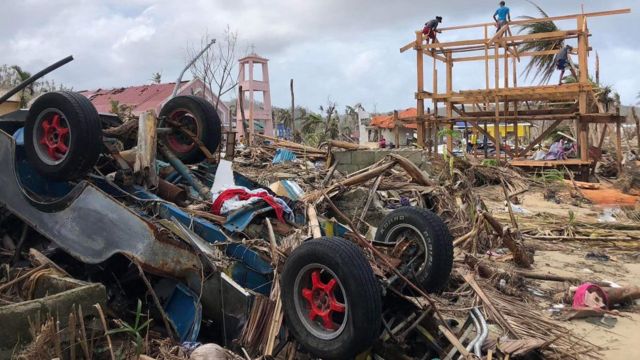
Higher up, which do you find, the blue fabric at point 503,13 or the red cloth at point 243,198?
the blue fabric at point 503,13

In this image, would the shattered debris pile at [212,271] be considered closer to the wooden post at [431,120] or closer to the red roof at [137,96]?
the wooden post at [431,120]

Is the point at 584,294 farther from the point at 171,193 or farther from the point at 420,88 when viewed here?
the point at 420,88

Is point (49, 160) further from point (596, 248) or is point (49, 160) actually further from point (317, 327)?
point (596, 248)

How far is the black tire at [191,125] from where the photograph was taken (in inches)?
240

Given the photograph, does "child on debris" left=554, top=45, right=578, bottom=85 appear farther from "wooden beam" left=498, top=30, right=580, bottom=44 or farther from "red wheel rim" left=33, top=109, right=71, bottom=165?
"red wheel rim" left=33, top=109, right=71, bottom=165

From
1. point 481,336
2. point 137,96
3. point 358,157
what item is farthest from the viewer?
point 137,96

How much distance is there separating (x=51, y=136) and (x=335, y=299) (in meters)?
3.17

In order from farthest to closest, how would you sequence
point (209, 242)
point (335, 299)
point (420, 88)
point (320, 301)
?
1. point (420, 88)
2. point (209, 242)
3. point (320, 301)
4. point (335, 299)

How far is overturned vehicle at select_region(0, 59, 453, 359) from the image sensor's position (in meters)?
3.78

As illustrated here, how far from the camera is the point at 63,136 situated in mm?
4949

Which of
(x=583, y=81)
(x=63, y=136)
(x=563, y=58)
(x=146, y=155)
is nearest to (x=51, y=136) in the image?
(x=63, y=136)

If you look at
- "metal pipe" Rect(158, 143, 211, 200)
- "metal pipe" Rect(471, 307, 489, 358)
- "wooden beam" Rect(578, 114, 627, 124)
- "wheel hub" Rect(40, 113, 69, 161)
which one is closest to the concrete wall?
"metal pipe" Rect(158, 143, 211, 200)

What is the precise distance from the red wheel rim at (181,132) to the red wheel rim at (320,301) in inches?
114

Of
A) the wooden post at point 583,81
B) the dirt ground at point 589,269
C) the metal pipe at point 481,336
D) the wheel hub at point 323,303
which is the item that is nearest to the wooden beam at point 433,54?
the wooden post at point 583,81
